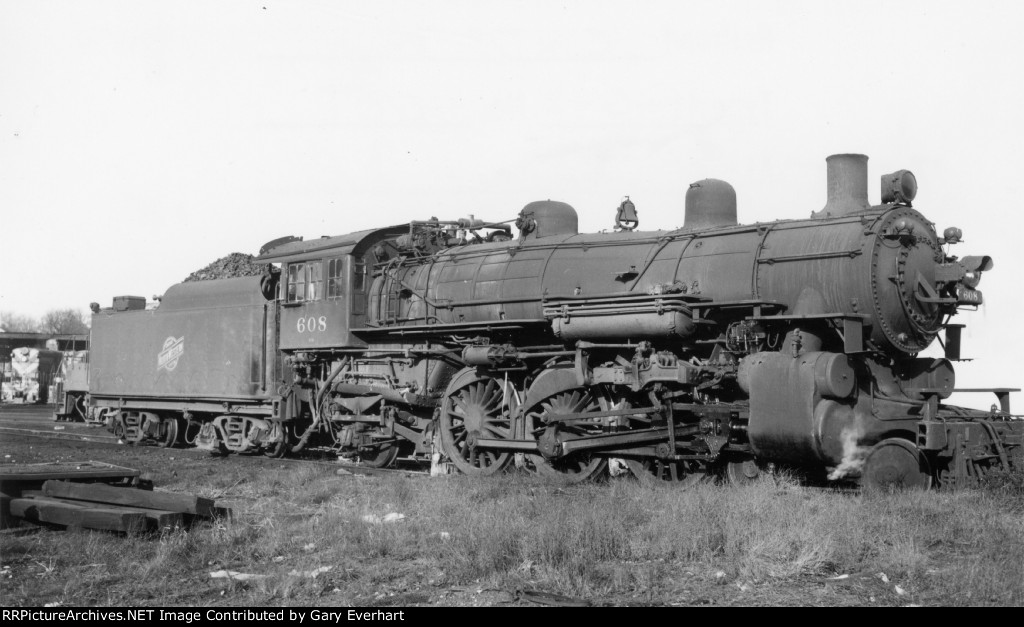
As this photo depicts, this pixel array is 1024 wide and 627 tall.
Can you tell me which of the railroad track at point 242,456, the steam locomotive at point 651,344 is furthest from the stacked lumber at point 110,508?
the railroad track at point 242,456

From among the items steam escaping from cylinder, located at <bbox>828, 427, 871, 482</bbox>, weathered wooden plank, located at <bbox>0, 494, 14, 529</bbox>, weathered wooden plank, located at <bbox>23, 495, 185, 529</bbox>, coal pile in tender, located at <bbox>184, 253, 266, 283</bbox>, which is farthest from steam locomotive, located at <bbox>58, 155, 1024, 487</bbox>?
coal pile in tender, located at <bbox>184, 253, 266, 283</bbox>

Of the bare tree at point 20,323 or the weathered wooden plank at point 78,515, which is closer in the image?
the weathered wooden plank at point 78,515

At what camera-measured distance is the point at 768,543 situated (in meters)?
6.82

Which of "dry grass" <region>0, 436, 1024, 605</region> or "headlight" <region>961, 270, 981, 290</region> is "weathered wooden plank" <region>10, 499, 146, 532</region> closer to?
"dry grass" <region>0, 436, 1024, 605</region>

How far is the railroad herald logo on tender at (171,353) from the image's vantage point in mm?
18391

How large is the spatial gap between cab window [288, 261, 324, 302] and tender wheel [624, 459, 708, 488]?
6.59m

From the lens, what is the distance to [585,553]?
680cm

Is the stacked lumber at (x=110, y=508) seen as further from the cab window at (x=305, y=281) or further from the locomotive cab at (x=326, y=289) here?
the cab window at (x=305, y=281)

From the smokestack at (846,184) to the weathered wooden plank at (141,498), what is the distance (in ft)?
24.9

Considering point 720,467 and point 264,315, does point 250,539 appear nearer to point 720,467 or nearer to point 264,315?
point 720,467

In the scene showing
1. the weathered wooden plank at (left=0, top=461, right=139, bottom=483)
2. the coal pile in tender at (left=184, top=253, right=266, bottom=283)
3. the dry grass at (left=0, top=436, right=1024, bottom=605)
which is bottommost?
the dry grass at (left=0, top=436, right=1024, bottom=605)

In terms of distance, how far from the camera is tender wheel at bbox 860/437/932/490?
9617 millimetres

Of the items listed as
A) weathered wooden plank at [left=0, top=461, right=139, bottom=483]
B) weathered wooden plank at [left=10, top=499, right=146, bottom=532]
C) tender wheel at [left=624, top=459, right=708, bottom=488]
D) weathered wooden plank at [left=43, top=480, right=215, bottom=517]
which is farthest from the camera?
tender wheel at [left=624, top=459, right=708, bottom=488]

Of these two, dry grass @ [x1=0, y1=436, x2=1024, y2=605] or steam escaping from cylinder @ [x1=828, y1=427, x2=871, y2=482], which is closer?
dry grass @ [x1=0, y1=436, x2=1024, y2=605]
